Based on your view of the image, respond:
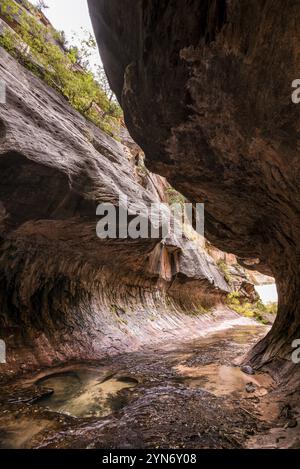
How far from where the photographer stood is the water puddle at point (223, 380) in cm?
450

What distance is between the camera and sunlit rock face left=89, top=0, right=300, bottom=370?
10.7 feet

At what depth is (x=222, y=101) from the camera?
4.04 metres

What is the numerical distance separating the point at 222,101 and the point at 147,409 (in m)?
4.62

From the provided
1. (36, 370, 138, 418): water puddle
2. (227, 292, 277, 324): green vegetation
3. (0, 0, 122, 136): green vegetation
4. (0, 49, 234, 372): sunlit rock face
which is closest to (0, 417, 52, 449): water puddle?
(36, 370, 138, 418): water puddle

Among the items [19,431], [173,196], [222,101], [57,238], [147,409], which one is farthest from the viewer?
[173,196]

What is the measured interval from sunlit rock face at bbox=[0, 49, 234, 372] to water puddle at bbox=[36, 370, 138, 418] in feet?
3.58

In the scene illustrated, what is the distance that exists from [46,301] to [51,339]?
1.00 m

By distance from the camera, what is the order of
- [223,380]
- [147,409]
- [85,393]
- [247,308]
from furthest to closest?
[247,308] → [223,380] → [85,393] → [147,409]

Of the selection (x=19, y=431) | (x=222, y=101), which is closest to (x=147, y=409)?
(x=19, y=431)

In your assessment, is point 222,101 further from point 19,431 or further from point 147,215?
point 19,431

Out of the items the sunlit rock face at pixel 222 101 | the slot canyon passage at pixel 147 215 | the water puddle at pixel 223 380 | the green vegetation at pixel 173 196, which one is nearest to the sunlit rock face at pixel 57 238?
the slot canyon passage at pixel 147 215

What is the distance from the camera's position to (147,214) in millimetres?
7863

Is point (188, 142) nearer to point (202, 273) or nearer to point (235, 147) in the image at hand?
point (235, 147)
